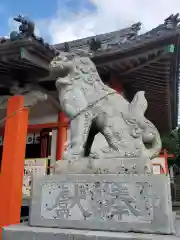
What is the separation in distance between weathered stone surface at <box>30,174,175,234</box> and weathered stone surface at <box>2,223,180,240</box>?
6 cm

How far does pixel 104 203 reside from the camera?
1.91 m

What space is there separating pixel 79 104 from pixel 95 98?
6.6 inches

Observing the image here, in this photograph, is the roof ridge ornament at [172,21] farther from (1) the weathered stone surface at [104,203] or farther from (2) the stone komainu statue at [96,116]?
(1) the weathered stone surface at [104,203]

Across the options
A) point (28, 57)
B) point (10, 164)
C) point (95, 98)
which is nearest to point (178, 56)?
point (28, 57)

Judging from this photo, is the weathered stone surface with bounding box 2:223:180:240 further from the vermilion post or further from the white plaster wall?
the white plaster wall

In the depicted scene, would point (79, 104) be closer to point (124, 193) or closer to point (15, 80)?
point (124, 193)

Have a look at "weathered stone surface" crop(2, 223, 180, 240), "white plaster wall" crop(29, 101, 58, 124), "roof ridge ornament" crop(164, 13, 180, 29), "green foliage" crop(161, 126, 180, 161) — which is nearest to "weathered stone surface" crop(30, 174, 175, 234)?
"weathered stone surface" crop(2, 223, 180, 240)

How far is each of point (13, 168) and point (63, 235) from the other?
3.58 metres

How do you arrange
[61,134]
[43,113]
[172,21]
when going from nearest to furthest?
[172,21]
[61,134]
[43,113]

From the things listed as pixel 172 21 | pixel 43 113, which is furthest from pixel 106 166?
pixel 43 113

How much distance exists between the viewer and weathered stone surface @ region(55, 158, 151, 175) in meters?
2.00

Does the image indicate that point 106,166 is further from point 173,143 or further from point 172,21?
point 173,143

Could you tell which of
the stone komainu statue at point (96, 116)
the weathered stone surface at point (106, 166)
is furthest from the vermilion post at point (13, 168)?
the weathered stone surface at point (106, 166)

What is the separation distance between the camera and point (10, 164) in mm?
5207
